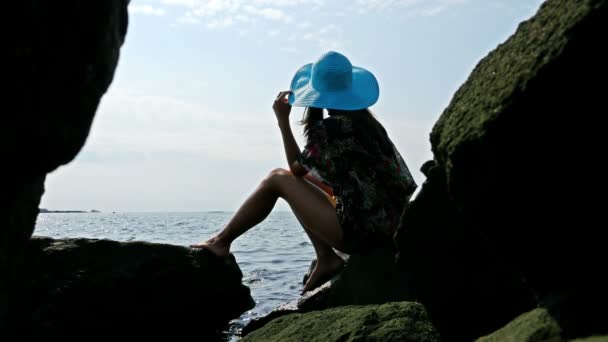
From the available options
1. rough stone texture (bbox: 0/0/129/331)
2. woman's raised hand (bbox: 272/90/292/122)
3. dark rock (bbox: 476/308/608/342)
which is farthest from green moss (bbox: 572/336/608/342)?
woman's raised hand (bbox: 272/90/292/122)

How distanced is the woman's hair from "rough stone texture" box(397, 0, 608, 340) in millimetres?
2161

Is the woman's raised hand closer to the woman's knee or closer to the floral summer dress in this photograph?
the woman's knee

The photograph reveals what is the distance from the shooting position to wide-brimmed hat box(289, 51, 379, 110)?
4574 mm

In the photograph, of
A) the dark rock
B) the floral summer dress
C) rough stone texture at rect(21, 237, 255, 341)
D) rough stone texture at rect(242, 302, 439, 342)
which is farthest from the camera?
the floral summer dress

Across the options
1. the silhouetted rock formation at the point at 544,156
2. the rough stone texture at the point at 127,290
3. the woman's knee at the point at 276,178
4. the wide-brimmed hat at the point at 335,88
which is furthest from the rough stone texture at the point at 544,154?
the rough stone texture at the point at 127,290

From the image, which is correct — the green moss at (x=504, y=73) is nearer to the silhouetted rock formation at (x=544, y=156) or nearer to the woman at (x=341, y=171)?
the silhouetted rock formation at (x=544, y=156)

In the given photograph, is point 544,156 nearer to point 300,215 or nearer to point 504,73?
point 504,73

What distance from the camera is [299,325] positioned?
336cm

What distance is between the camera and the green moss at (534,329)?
6.71ft

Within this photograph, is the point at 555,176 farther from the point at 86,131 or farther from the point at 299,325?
the point at 299,325

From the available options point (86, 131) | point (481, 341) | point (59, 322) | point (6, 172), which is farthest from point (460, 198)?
point (59, 322)

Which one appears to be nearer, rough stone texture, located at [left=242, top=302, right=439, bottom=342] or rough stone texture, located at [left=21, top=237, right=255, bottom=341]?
rough stone texture, located at [left=242, top=302, right=439, bottom=342]

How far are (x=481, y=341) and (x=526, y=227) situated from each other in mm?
550

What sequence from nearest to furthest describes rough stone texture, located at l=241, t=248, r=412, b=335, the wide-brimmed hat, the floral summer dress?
rough stone texture, located at l=241, t=248, r=412, b=335
the floral summer dress
the wide-brimmed hat
